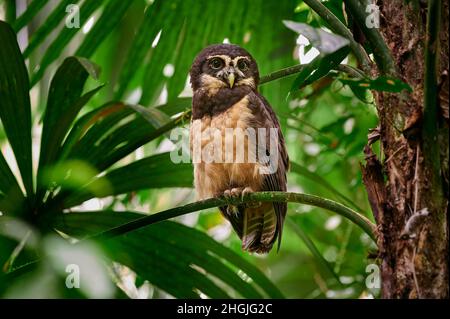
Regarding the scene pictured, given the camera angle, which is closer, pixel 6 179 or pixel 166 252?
pixel 6 179

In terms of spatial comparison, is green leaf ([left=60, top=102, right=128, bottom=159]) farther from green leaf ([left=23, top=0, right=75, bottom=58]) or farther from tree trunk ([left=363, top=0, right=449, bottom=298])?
tree trunk ([left=363, top=0, right=449, bottom=298])

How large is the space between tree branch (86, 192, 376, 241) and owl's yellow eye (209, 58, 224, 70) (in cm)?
108

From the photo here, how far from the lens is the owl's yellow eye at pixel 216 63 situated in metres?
3.16

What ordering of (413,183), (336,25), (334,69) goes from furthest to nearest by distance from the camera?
(334,69) < (336,25) < (413,183)

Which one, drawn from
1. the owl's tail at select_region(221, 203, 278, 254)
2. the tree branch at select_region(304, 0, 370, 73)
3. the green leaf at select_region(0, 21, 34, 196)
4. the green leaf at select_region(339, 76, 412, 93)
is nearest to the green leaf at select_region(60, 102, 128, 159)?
the green leaf at select_region(0, 21, 34, 196)

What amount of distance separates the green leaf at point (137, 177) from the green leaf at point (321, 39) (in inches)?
59.5

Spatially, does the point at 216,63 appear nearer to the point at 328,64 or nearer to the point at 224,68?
the point at 224,68

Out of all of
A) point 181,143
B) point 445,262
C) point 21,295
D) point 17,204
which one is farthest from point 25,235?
point 445,262

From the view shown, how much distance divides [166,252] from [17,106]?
0.86 meters

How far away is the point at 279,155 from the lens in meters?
3.06

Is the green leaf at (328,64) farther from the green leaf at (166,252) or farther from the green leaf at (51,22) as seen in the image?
the green leaf at (51,22)

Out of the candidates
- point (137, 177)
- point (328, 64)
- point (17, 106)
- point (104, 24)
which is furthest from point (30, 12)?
point (328, 64)

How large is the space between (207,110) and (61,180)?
2.44ft

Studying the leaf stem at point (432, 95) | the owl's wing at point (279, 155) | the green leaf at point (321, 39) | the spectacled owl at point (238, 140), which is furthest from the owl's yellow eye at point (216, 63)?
the green leaf at point (321, 39)
